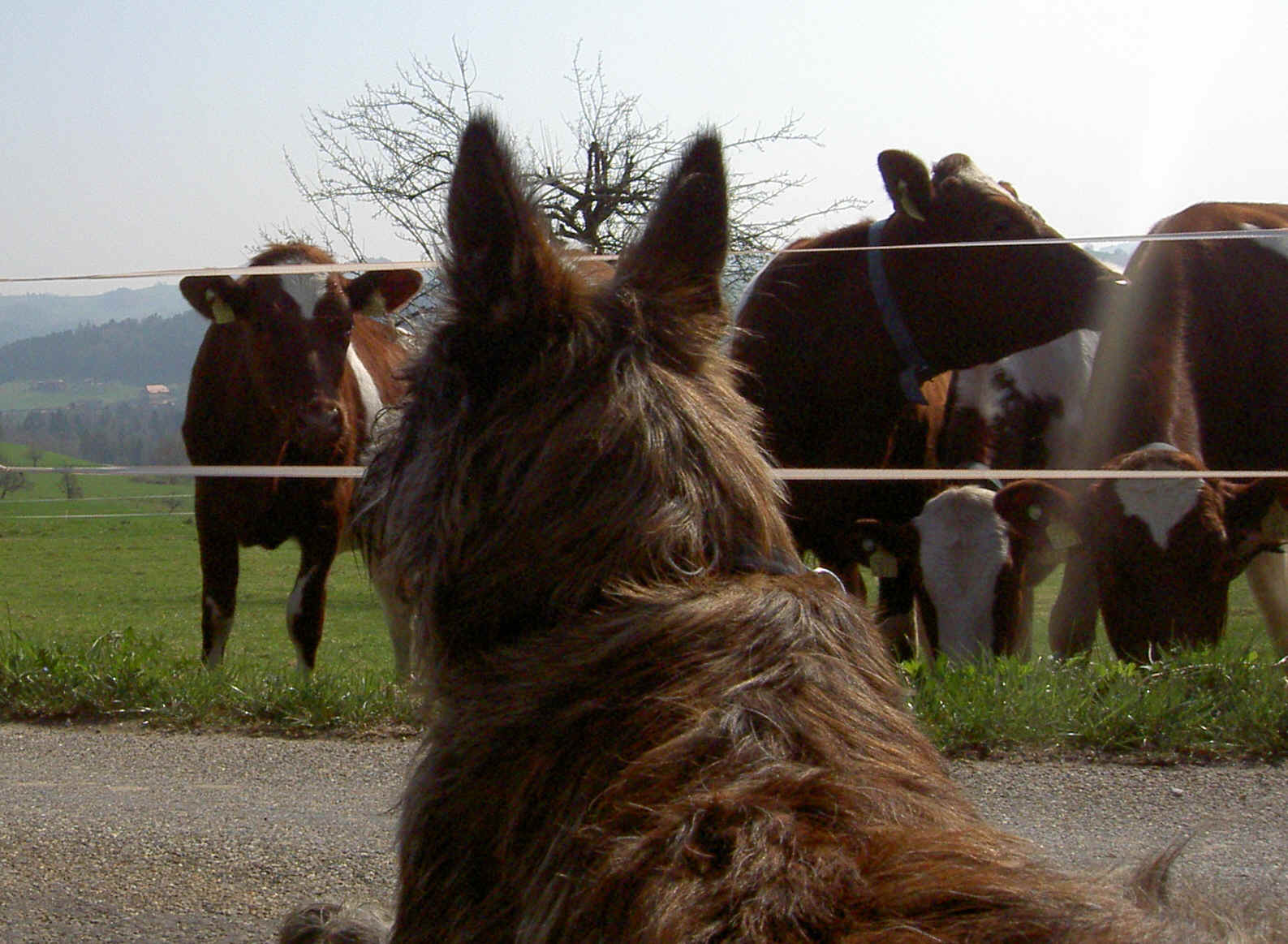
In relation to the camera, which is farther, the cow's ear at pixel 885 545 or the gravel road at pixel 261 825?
the cow's ear at pixel 885 545

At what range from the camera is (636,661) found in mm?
1611

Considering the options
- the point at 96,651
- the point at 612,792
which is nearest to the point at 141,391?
the point at 96,651

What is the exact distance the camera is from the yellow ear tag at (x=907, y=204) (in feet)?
20.9

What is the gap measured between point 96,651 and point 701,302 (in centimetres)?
422

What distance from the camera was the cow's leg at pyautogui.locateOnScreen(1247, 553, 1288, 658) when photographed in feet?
21.4

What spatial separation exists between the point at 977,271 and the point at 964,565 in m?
1.55

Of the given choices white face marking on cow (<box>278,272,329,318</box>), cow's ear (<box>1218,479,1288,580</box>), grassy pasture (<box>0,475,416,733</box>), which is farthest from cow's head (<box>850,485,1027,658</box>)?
white face marking on cow (<box>278,272,329,318</box>)

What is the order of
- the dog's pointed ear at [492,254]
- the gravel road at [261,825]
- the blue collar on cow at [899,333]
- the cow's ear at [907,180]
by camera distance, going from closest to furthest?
the dog's pointed ear at [492,254] < the gravel road at [261,825] < the cow's ear at [907,180] < the blue collar on cow at [899,333]

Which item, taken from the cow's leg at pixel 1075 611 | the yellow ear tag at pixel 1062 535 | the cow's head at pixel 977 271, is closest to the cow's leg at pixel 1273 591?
the cow's leg at pixel 1075 611

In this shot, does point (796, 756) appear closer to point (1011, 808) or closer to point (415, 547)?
point (415, 547)

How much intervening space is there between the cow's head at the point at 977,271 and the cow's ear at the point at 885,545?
111 centimetres

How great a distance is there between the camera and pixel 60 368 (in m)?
8.66

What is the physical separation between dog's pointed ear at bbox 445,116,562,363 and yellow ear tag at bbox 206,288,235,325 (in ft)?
17.1

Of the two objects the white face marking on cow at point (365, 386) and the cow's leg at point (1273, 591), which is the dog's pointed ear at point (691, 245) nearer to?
the white face marking on cow at point (365, 386)
